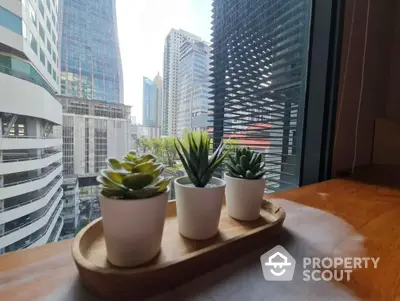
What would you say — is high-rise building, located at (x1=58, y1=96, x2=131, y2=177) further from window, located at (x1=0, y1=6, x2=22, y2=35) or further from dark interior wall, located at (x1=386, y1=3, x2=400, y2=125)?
dark interior wall, located at (x1=386, y1=3, x2=400, y2=125)

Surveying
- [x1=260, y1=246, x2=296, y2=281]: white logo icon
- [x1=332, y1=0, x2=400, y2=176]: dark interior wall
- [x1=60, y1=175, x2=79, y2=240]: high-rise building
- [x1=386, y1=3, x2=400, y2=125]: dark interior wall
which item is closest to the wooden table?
[x1=260, y1=246, x2=296, y2=281]: white logo icon

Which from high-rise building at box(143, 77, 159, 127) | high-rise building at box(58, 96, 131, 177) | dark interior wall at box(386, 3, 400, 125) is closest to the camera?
high-rise building at box(58, 96, 131, 177)

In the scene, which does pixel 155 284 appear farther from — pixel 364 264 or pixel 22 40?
pixel 22 40

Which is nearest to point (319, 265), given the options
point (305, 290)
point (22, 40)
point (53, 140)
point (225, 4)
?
point (305, 290)

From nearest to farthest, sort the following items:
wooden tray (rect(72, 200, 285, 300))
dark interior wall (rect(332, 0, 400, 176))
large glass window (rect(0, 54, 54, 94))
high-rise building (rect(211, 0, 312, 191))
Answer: wooden tray (rect(72, 200, 285, 300)) < large glass window (rect(0, 54, 54, 94)) < high-rise building (rect(211, 0, 312, 191)) < dark interior wall (rect(332, 0, 400, 176))

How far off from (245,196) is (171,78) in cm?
45

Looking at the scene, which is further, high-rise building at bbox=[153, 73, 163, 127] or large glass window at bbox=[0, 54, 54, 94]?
high-rise building at bbox=[153, 73, 163, 127]

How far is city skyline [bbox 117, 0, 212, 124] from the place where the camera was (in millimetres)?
660

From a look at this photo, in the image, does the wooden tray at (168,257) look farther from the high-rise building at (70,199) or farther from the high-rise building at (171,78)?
the high-rise building at (171,78)

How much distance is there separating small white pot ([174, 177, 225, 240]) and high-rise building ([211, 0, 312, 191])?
0.58 m

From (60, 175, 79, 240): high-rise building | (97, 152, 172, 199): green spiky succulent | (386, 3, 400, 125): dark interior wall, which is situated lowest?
(60, 175, 79, 240): high-rise building

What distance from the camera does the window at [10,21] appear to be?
44 centimetres

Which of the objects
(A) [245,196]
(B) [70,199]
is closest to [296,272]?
(A) [245,196]

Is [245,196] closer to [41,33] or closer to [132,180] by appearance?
[132,180]
